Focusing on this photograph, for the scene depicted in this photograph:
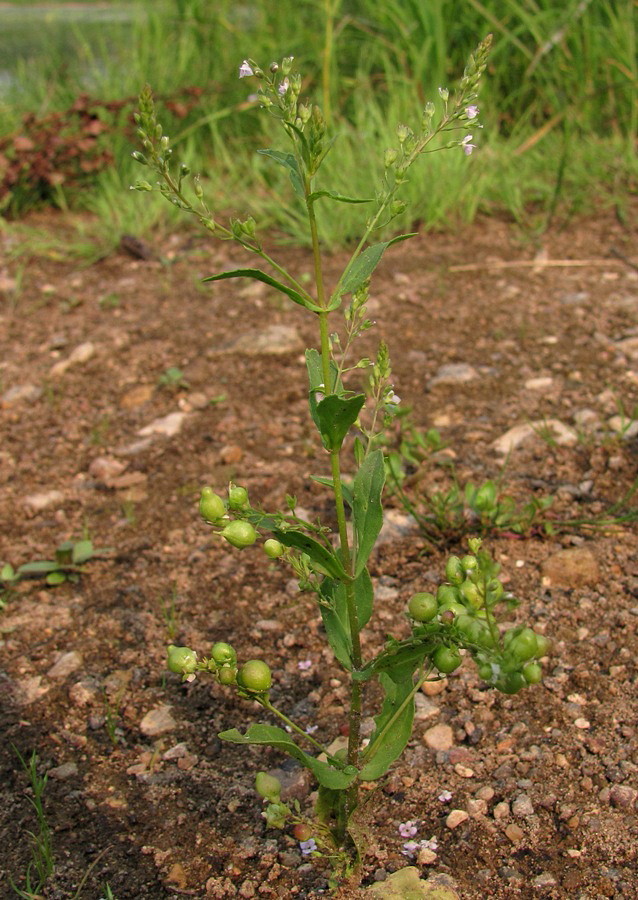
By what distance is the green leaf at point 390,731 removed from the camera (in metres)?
1.51

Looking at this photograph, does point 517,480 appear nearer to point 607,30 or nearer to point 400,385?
point 400,385

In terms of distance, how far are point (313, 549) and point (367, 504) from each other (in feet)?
0.47

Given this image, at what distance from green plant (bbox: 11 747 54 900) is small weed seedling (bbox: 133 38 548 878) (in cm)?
38

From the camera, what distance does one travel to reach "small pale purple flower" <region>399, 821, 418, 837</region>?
1.64m

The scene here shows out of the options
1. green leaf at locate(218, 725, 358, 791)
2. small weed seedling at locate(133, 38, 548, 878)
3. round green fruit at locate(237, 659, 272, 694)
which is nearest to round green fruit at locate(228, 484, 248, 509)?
small weed seedling at locate(133, 38, 548, 878)

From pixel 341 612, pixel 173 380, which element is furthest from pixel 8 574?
pixel 341 612

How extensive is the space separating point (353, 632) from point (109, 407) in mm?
1912

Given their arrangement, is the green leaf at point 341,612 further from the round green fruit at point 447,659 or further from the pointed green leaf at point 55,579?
the pointed green leaf at point 55,579

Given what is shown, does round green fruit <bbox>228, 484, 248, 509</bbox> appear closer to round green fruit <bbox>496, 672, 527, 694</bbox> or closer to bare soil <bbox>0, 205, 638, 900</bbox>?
round green fruit <bbox>496, 672, 527, 694</bbox>

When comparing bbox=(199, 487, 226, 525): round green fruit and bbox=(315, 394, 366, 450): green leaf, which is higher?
bbox=(315, 394, 366, 450): green leaf

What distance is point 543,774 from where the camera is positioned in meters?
1.72

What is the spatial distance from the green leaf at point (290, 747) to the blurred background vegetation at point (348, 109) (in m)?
2.63

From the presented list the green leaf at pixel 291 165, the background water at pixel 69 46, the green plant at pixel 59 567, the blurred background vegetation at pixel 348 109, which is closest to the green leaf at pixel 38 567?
the green plant at pixel 59 567

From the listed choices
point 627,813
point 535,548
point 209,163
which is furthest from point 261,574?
point 209,163
